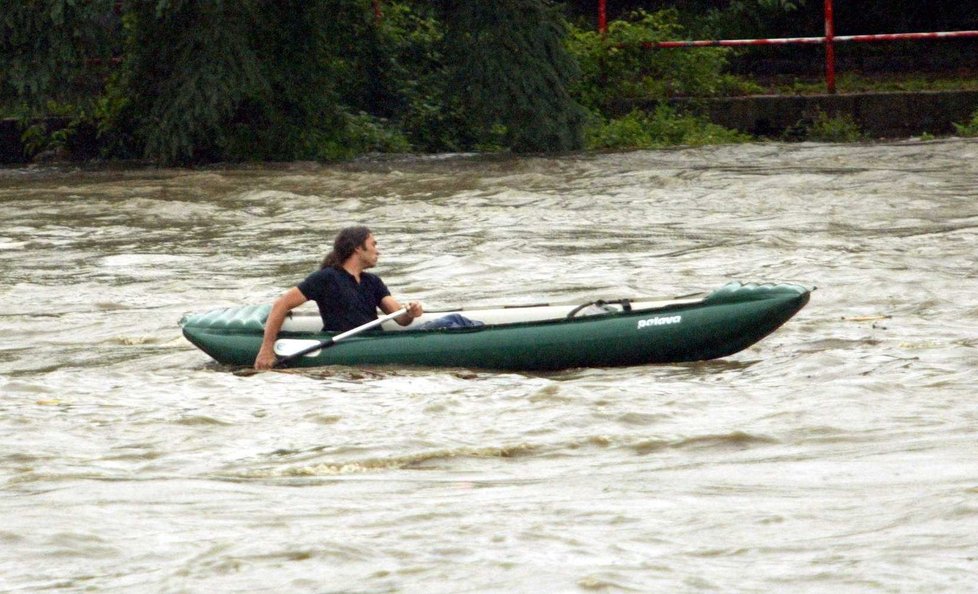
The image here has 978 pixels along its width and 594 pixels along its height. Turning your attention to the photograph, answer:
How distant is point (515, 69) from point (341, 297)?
38.6 ft

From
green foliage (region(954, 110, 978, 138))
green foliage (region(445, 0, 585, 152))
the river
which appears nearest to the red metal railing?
green foliage (region(954, 110, 978, 138))

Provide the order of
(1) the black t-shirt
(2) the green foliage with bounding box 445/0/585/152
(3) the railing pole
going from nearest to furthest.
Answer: (1) the black t-shirt < (2) the green foliage with bounding box 445/0/585/152 < (3) the railing pole

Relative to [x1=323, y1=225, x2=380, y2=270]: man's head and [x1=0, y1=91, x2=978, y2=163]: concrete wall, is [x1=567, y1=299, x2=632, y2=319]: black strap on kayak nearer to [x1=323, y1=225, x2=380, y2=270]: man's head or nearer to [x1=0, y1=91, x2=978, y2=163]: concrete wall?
[x1=323, y1=225, x2=380, y2=270]: man's head

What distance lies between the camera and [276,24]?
869 inches

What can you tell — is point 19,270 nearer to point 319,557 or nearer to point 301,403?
point 301,403

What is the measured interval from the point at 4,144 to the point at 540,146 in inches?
293

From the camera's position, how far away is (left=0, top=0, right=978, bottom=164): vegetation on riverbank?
20.8 metres

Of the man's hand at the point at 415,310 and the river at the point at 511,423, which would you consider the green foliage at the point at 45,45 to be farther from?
the man's hand at the point at 415,310

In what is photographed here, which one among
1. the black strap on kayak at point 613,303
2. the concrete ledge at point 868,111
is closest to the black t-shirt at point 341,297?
the black strap on kayak at point 613,303

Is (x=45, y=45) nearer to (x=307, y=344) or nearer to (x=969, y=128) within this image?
(x=969, y=128)

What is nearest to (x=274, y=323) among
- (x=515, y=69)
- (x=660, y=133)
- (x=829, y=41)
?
(x=515, y=69)

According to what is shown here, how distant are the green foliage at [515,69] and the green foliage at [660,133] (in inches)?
42.3

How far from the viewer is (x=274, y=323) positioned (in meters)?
10.6

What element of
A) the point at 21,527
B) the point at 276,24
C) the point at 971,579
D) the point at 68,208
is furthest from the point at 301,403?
the point at 276,24
